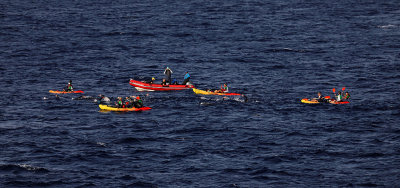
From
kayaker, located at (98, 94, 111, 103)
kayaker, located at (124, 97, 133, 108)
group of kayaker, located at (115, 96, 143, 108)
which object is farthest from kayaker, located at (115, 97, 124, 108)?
kayaker, located at (98, 94, 111, 103)

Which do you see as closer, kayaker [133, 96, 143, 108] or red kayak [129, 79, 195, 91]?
kayaker [133, 96, 143, 108]

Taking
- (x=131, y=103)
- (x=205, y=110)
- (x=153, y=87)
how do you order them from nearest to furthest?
(x=131, y=103), (x=205, y=110), (x=153, y=87)

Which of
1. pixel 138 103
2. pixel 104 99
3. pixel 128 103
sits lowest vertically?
pixel 128 103

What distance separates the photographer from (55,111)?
81.2 m

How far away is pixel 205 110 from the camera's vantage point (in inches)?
3246

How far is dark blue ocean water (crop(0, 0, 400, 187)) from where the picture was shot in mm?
61000

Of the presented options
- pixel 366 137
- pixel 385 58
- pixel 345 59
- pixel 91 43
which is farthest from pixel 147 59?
pixel 366 137

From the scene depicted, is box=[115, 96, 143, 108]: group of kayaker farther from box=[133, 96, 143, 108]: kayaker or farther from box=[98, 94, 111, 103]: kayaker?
box=[98, 94, 111, 103]: kayaker

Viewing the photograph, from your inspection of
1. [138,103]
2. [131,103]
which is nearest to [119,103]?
[131,103]

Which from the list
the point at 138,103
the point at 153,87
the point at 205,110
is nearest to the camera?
the point at 138,103

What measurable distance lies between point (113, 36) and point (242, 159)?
3655 inches

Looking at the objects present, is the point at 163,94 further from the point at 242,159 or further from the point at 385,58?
the point at 385,58

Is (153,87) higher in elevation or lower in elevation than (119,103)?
higher

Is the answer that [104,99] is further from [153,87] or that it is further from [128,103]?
[153,87]
